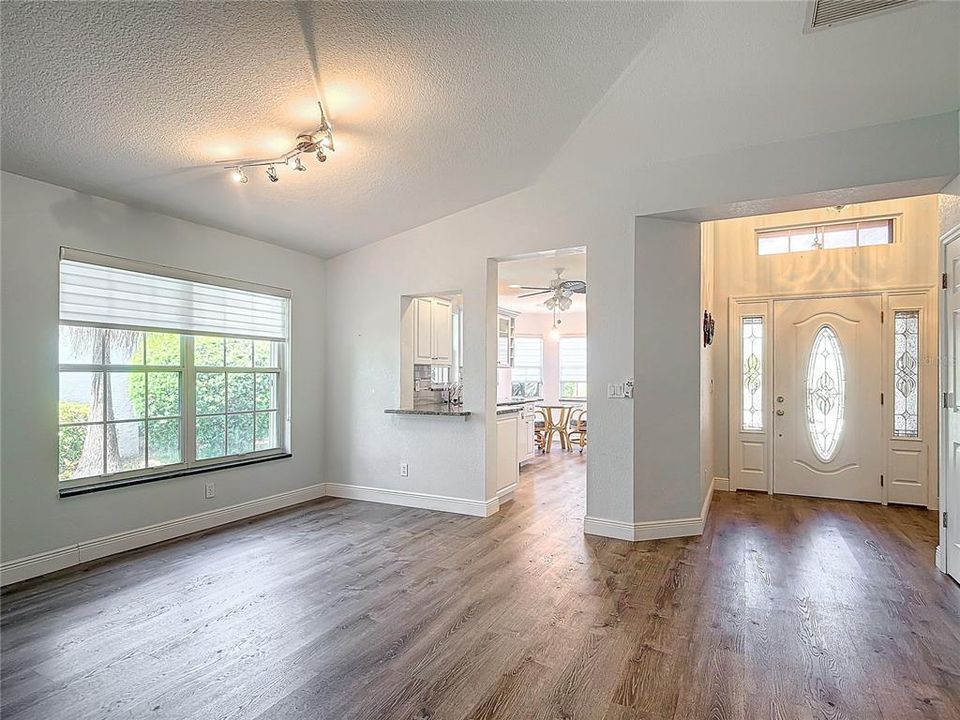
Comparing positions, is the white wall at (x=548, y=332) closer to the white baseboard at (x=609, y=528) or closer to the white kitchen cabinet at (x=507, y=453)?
the white kitchen cabinet at (x=507, y=453)

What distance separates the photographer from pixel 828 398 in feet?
18.2

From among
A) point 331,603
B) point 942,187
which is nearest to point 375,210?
point 331,603

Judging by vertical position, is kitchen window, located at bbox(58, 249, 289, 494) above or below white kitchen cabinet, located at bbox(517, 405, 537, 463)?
above

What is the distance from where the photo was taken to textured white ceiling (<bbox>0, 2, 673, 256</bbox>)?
2260 millimetres

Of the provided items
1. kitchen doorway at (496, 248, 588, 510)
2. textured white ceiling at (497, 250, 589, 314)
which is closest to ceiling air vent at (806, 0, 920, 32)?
kitchen doorway at (496, 248, 588, 510)

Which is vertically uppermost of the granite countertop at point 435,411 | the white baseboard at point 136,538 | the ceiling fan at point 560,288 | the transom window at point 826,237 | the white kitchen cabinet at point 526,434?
the transom window at point 826,237

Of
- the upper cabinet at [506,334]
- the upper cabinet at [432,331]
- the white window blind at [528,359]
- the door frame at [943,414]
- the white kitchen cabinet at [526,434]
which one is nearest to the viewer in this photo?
the door frame at [943,414]

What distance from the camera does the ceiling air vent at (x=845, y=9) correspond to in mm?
2418

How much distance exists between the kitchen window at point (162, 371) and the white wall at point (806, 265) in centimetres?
448

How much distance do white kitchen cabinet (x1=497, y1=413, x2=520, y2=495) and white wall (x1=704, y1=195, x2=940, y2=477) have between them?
7.68ft

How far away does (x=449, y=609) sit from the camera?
2.90 meters

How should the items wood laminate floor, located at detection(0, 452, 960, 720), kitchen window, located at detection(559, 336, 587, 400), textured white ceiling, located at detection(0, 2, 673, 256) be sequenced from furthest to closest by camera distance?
kitchen window, located at detection(559, 336, 587, 400)
textured white ceiling, located at detection(0, 2, 673, 256)
wood laminate floor, located at detection(0, 452, 960, 720)

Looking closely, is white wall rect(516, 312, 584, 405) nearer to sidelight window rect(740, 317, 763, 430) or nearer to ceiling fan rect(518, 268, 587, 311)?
ceiling fan rect(518, 268, 587, 311)

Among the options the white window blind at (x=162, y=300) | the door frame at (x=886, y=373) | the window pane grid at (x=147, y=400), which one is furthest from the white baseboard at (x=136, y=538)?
the door frame at (x=886, y=373)
